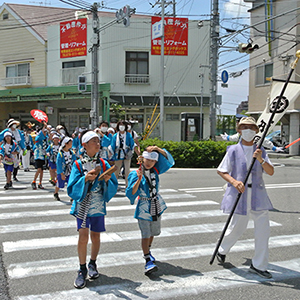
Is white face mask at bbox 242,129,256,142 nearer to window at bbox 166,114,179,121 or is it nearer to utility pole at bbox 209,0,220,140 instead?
utility pole at bbox 209,0,220,140

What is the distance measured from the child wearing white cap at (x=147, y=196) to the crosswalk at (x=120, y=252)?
49 centimetres

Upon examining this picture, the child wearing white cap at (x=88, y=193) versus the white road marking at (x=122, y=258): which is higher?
the child wearing white cap at (x=88, y=193)

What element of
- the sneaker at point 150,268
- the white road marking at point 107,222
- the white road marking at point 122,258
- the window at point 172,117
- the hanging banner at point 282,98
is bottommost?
the white road marking at point 122,258

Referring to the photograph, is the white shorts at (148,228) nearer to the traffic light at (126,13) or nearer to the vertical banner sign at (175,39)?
the traffic light at (126,13)

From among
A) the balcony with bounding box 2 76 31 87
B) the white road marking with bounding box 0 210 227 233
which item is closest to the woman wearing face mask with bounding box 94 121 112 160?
the white road marking with bounding box 0 210 227 233

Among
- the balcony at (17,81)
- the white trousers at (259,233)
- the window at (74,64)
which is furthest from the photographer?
the balcony at (17,81)

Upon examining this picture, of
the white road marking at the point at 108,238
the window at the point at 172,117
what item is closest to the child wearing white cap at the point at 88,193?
the white road marking at the point at 108,238

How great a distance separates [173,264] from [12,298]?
2.03 meters

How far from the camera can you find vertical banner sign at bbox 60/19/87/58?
2938 centimetres

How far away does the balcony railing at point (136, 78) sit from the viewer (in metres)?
29.5

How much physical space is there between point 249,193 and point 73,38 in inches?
1085

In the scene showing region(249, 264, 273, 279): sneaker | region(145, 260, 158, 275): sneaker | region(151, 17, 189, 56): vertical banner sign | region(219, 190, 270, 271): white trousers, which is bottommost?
region(249, 264, 273, 279): sneaker

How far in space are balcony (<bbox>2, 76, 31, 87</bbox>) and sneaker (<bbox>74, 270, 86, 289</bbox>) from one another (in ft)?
96.7

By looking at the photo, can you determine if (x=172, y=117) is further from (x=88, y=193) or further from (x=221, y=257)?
(x=88, y=193)
